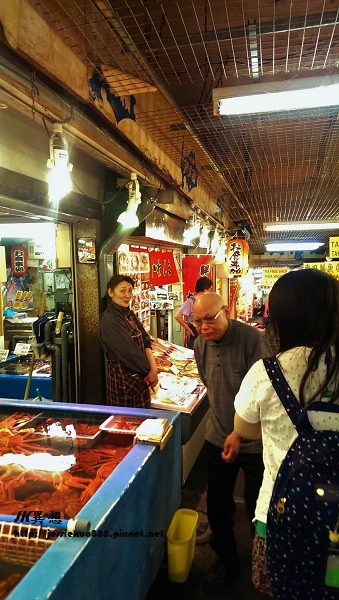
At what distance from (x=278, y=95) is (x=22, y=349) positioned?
5857mm

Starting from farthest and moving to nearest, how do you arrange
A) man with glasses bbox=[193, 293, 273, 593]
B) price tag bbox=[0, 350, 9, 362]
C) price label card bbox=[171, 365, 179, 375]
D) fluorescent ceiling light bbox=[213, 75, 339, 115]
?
price tag bbox=[0, 350, 9, 362] → price label card bbox=[171, 365, 179, 375] → fluorescent ceiling light bbox=[213, 75, 339, 115] → man with glasses bbox=[193, 293, 273, 593]

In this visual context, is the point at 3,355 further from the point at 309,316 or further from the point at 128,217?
→ the point at 309,316

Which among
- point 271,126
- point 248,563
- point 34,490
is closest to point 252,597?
point 248,563

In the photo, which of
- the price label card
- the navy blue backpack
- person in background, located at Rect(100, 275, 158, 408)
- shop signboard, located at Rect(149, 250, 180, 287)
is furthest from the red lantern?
the navy blue backpack

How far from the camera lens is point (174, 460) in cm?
310

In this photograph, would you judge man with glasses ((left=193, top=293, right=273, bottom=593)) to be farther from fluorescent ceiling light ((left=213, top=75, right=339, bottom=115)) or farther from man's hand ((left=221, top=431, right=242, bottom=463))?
fluorescent ceiling light ((left=213, top=75, right=339, bottom=115))

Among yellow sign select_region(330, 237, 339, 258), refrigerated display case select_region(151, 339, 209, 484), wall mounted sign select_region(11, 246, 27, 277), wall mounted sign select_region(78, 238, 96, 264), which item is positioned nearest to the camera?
refrigerated display case select_region(151, 339, 209, 484)

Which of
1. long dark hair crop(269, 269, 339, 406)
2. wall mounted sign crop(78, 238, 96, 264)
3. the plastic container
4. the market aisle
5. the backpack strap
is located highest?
wall mounted sign crop(78, 238, 96, 264)

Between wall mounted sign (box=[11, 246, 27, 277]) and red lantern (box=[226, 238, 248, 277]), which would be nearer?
wall mounted sign (box=[11, 246, 27, 277])

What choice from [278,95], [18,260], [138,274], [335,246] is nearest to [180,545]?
[278,95]

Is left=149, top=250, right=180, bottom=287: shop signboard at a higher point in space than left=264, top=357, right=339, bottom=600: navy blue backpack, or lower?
higher

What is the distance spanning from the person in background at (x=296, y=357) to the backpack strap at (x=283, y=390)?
21mm

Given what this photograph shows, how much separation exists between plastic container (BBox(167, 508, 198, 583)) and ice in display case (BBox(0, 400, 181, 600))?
0.32ft

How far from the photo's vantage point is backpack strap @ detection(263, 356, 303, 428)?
64.1 inches
